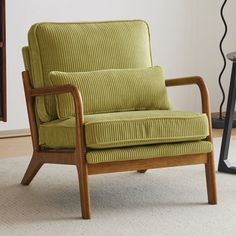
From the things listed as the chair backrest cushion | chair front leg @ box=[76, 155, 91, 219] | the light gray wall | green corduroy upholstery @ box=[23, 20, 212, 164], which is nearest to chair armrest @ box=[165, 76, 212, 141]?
green corduroy upholstery @ box=[23, 20, 212, 164]

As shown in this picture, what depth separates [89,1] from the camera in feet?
14.6

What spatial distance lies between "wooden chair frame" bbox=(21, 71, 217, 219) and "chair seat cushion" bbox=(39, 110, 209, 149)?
4 centimetres

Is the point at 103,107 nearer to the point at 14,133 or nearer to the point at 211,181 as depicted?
the point at 211,181

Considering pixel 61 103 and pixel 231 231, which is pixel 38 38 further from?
pixel 231 231

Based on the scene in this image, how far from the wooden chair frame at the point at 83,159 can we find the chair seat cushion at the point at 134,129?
42mm

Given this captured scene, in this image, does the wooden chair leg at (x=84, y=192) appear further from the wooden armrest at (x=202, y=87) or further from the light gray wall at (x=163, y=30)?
the light gray wall at (x=163, y=30)

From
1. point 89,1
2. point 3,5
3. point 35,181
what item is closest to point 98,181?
point 35,181

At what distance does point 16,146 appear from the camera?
3.93 m

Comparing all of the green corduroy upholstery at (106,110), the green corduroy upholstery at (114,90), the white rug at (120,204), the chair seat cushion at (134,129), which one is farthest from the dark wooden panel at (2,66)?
the chair seat cushion at (134,129)

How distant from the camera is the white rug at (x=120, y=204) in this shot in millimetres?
2184

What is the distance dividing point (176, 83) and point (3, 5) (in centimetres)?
155

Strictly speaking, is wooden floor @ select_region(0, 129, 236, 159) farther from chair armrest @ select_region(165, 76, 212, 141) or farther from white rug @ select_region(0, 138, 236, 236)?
chair armrest @ select_region(165, 76, 212, 141)

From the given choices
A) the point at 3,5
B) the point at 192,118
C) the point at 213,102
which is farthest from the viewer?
the point at 213,102

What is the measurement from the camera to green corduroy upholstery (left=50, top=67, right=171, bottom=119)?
263 centimetres
